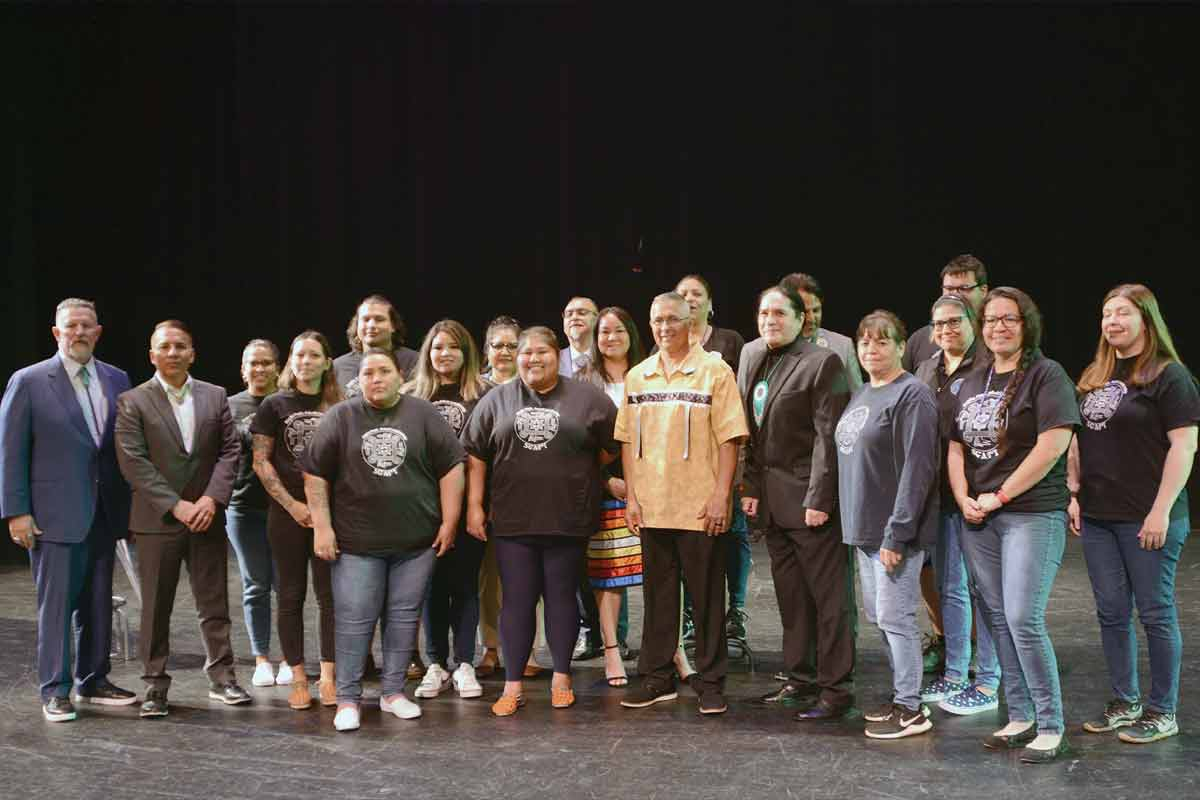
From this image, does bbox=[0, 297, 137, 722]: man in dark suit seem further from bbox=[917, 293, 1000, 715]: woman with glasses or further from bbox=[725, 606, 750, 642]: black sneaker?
bbox=[917, 293, 1000, 715]: woman with glasses

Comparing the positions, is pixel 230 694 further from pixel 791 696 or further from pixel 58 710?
pixel 791 696

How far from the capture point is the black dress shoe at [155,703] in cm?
374

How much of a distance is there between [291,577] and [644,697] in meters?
1.33

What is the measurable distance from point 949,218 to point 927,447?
5745 mm

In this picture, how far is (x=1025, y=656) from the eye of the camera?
3.22 meters

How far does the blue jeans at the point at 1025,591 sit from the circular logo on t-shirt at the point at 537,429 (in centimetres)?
141

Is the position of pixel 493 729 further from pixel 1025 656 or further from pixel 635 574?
pixel 1025 656

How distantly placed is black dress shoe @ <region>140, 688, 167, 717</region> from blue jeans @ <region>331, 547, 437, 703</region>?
63 centimetres

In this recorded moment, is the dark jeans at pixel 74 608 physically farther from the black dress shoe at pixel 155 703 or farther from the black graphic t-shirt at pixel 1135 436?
the black graphic t-shirt at pixel 1135 436

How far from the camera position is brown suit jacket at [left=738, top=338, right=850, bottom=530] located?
3652 mm

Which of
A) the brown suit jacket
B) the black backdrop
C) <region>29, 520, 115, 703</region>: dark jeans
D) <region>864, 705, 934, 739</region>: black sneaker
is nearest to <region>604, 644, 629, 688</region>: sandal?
the brown suit jacket

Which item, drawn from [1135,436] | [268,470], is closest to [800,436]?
[1135,436]

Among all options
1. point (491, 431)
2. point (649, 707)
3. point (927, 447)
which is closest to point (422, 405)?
point (491, 431)

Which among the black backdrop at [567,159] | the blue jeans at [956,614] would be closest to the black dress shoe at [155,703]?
the blue jeans at [956,614]
